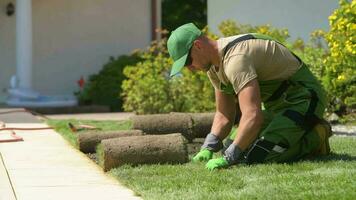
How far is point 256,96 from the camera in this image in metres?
5.64

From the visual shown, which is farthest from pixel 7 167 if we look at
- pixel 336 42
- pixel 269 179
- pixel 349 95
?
pixel 349 95

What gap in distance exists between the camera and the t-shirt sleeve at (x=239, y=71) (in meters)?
5.66

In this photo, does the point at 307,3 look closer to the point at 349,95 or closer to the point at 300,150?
the point at 349,95

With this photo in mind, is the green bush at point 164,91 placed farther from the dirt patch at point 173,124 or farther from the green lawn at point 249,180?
the green lawn at point 249,180

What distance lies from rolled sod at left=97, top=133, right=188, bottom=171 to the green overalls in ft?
2.19

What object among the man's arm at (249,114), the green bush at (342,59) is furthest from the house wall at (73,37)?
the man's arm at (249,114)

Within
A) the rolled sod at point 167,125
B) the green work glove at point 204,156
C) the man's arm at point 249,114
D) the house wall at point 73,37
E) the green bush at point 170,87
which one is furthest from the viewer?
the house wall at point 73,37

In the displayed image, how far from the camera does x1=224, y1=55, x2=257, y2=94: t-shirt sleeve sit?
5.66 meters

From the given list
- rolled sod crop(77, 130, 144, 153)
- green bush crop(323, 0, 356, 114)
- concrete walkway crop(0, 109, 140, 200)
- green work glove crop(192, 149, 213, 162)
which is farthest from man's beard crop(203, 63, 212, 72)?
green bush crop(323, 0, 356, 114)

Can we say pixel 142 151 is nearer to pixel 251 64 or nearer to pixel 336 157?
pixel 251 64

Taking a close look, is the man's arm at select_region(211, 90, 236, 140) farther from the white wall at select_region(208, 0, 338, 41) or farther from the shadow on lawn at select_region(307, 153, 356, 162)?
the white wall at select_region(208, 0, 338, 41)

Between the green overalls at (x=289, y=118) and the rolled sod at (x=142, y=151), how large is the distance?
0.67 m

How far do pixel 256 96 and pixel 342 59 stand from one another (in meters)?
3.45

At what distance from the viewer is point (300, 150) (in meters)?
6.23
